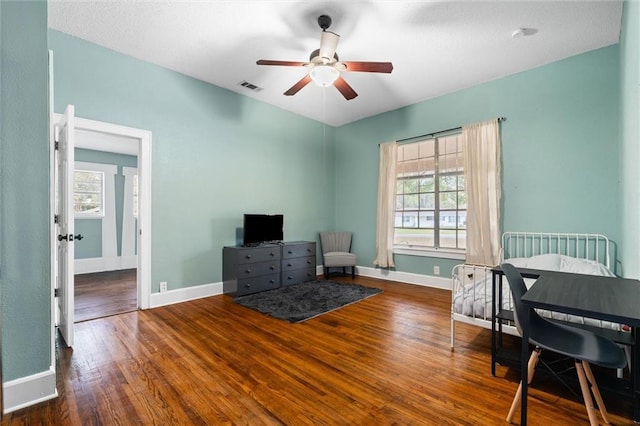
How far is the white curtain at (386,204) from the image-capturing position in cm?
521

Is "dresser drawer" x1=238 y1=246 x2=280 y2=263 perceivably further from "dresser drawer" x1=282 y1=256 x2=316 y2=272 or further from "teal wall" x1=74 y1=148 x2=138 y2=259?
"teal wall" x1=74 y1=148 x2=138 y2=259

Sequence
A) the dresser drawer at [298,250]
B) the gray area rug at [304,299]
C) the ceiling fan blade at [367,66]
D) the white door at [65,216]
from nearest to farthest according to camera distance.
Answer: the white door at [65,216] < the ceiling fan blade at [367,66] < the gray area rug at [304,299] < the dresser drawer at [298,250]

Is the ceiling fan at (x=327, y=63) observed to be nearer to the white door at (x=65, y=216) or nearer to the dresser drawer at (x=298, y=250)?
the white door at (x=65, y=216)

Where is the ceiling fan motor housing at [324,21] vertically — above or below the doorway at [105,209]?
above

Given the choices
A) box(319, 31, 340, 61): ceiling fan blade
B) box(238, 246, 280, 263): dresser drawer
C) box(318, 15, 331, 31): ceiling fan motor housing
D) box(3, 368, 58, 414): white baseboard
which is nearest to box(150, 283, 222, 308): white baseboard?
box(238, 246, 280, 263): dresser drawer

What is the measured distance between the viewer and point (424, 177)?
499 centimetres

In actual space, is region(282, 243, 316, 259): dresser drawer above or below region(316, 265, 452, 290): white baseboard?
above

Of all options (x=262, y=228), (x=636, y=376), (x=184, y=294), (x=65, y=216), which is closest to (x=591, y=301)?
(x=636, y=376)

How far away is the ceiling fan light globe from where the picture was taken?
2841mm

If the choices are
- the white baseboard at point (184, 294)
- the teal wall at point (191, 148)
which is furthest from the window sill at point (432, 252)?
the white baseboard at point (184, 294)

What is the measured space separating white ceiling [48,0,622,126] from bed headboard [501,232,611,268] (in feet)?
7.14

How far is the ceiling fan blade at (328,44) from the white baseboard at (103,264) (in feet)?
21.0

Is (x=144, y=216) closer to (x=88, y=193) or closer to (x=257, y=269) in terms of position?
(x=257, y=269)

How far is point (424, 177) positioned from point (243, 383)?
4.14 meters
